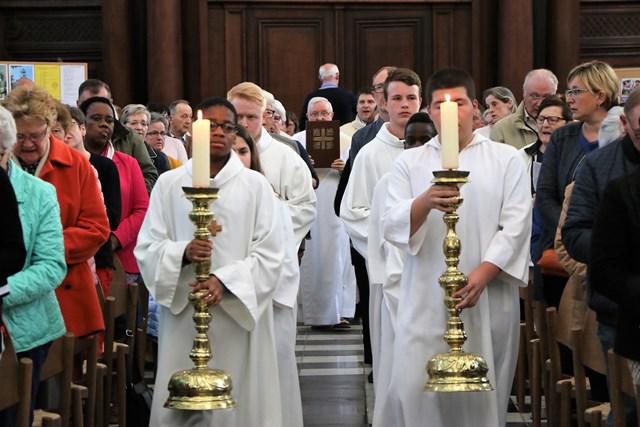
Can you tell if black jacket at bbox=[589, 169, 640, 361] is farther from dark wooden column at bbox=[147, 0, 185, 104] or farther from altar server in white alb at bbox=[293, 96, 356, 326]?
dark wooden column at bbox=[147, 0, 185, 104]

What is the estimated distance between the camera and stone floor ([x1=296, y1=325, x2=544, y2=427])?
29.2ft

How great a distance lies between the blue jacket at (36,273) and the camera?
232 inches

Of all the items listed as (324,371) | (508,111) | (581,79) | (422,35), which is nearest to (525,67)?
(422,35)

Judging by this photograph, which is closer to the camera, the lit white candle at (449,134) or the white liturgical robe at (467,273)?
the lit white candle at (449,134)

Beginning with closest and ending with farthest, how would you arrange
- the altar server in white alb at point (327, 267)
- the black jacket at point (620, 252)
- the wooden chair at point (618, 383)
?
the black jacket at point (620, 252), the wooden chair at point (618, 383), the altar server in white alb at point (327, 267)

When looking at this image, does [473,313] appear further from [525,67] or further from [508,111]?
[525,67]

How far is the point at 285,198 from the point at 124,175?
3.54 feet

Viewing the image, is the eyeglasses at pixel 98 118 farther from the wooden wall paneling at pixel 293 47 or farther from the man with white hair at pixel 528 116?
the wooden wall paneling at pixel 293 47

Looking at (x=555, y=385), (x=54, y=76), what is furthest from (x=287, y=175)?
(x=54, y=76)

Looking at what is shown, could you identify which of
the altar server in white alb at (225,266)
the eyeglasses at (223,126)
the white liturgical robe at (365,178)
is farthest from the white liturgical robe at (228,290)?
the white liturgical robe at (365,178)

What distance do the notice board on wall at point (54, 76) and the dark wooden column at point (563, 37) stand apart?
6110 millimetres

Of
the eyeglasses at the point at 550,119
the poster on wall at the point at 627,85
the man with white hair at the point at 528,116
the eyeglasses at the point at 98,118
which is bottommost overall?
the eyeglasses at the point at 550,119

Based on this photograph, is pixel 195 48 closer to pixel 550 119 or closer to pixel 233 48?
pixel 233 48

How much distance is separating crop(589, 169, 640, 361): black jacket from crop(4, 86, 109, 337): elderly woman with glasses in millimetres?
3047
